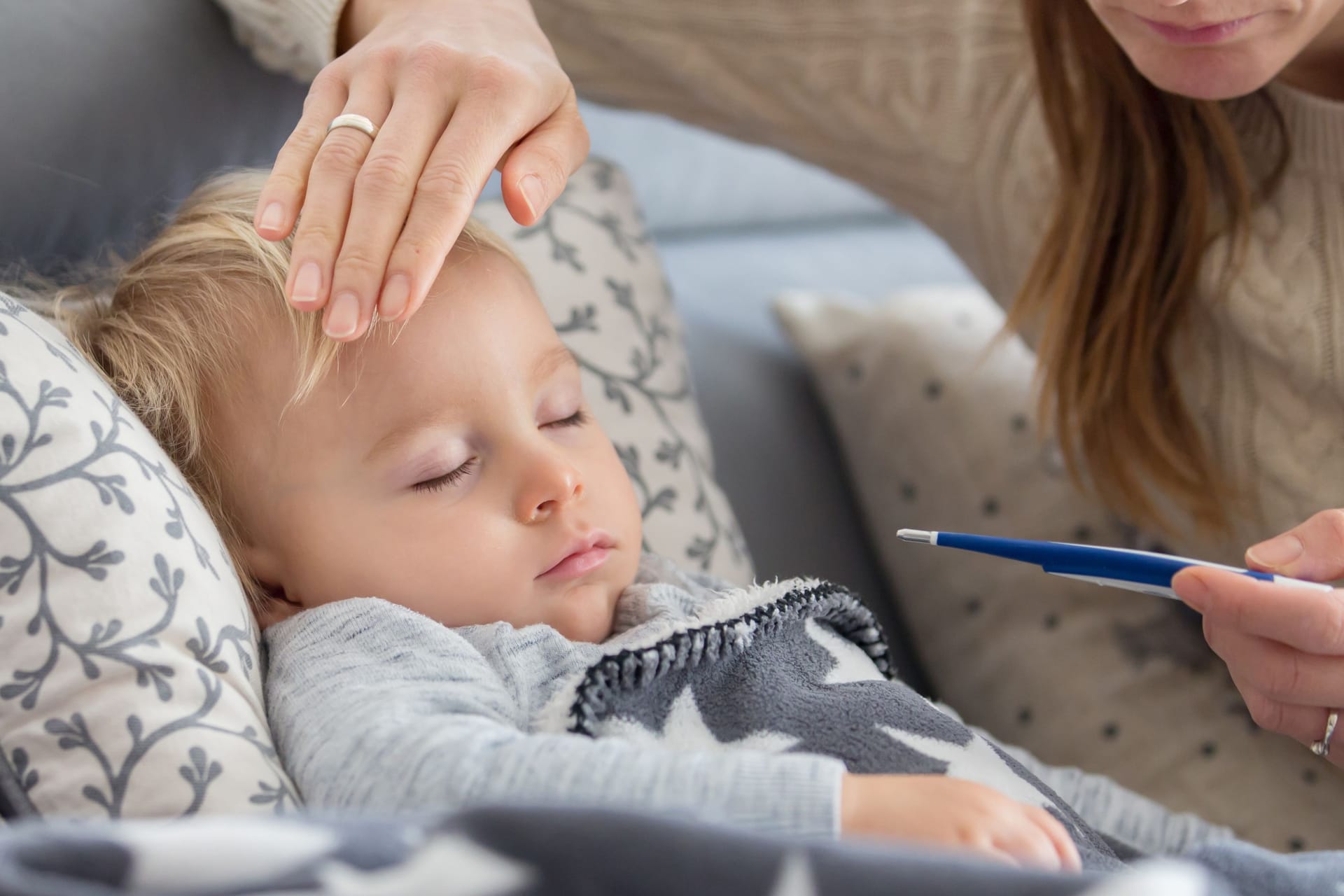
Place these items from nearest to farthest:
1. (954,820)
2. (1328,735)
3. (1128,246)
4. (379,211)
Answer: (954,820) → (379,211) → (1328,735) → (1128,246)

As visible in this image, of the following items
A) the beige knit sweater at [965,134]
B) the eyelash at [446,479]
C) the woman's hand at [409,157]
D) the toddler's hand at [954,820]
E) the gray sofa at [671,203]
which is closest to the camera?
the toddler's hand at [954,820]

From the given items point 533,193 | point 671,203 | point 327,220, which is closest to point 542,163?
point 533,193

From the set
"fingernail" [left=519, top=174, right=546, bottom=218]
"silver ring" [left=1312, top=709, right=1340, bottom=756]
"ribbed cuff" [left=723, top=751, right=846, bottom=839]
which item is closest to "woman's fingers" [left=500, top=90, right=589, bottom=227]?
"fingernail" [left=519, top=174, right=546, bottom=218]

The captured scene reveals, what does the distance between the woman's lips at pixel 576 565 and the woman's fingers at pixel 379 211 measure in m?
0.21

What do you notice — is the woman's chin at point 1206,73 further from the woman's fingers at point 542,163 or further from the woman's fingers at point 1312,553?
the woman's fingers at point 542,163

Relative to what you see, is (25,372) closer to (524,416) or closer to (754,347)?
(524,416)

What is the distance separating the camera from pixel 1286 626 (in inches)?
26.5

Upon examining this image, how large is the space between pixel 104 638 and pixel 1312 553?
0.70m

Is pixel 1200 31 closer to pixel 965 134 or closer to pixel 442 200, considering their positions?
pixel 965 134

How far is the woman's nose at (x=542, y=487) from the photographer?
0.74 meters

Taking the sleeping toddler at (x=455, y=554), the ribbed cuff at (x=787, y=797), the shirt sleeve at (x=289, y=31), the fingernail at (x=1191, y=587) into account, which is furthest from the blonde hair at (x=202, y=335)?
the fingernail at (x=1191, y=587)

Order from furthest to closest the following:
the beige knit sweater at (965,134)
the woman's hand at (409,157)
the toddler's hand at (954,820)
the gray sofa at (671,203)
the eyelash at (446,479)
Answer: the beige knit sweater at (965,134) < the gray sofa at (671,203) < the eyelash at (446,479) < the woman's hand at (409,157) < the toddler's hand at (954,820)

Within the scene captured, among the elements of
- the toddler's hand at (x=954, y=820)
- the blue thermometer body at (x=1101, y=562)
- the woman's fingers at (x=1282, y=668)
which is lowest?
the woman's fingers at (x=1282, y=668)

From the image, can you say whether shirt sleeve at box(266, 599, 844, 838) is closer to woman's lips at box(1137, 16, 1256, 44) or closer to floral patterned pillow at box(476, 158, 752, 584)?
floral patterned pillow at box(476, 158, 752, 584)
